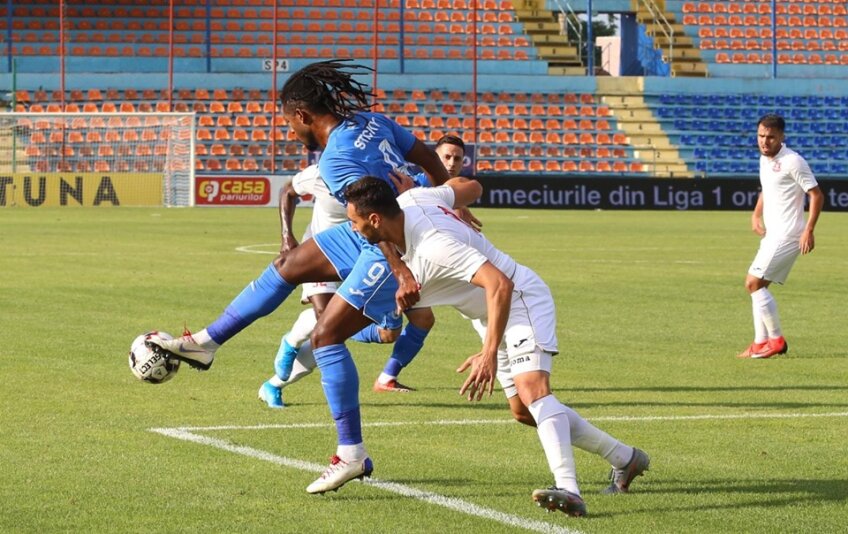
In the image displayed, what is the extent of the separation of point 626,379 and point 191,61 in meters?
A: 39.9

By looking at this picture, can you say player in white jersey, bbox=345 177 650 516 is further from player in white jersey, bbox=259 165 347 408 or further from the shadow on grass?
player in white jersey, bbox=259 165 347 408

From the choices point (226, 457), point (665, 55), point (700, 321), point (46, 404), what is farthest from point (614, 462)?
point (665, 55)

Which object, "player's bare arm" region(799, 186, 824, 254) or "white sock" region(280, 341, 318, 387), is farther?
"player's bare arm" region(799, 186, 824, 254)

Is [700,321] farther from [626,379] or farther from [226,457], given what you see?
[226,457]

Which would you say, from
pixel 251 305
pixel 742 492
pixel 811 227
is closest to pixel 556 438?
pixel 742 492

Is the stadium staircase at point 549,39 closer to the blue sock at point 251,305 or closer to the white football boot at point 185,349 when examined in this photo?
the blue sock at point 251,305

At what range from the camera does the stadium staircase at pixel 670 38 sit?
53.1 metres

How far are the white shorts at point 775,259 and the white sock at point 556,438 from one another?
7158 millimetres

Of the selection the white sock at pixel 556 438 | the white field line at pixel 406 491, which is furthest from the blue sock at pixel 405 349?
the white sock at pixel 556 438

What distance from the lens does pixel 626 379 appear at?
11.2 metres

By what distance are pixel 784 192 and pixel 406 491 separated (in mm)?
7310

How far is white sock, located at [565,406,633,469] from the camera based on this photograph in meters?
6.85

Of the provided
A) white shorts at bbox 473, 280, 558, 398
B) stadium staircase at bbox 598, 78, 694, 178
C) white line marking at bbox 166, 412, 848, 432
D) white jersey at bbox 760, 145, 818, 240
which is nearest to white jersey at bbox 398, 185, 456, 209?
white shorts at bbox 473, 280, 558, 398

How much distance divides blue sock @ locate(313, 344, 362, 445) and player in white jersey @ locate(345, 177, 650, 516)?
48 centimetres
